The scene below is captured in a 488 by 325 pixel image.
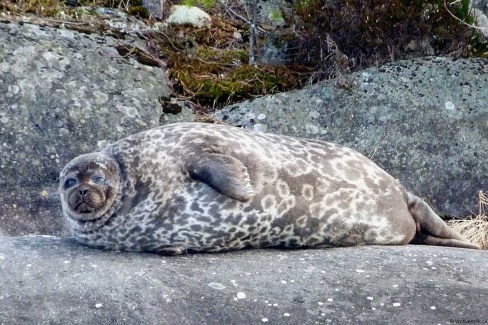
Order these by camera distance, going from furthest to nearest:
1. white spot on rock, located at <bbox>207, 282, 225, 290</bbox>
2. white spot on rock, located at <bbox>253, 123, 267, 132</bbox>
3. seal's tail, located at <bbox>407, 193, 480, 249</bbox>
A: white spot on rock, located at <bbox>253, 123, 267, 132</bbox> → seal's tail, located at <bbox>407, 193, 480, 249</bbox> → white spot on rock, located at <bbox>207, 282, 225, 290</bbox>

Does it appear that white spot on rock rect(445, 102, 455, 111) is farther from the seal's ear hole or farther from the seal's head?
the seal's ear hole

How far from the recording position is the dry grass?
690 cm

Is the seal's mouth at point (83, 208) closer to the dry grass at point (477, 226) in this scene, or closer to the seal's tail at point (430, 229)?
the seal's tail at point (430, 229)

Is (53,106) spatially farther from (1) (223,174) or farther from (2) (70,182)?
(1) (223,174)

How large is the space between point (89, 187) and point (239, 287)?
1.27 meters

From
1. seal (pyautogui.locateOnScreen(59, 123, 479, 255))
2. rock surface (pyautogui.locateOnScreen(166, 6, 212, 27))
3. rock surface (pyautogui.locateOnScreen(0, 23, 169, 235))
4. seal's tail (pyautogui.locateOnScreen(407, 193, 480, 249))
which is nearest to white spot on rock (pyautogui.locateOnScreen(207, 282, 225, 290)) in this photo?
seal (pyautogui.locateOnScreen(59, 123, 479, 255))

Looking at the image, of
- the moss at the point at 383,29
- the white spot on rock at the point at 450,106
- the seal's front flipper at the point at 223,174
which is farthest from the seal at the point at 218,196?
the moss at the point at 383,29

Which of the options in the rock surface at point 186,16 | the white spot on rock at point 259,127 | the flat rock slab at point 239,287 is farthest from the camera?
the rock surface at point 186,16

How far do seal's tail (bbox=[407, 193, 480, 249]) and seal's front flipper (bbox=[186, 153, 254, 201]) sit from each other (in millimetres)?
1434

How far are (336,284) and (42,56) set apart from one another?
3.71 metres

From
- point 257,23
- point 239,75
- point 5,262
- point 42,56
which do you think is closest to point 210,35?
point 257,23

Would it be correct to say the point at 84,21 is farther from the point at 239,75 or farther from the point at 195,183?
the point at 195,183

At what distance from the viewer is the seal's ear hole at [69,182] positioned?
5667 millimetres

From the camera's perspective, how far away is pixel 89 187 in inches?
220
